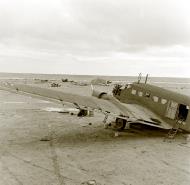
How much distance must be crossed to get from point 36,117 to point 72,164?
48.3 feet

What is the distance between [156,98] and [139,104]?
1.53 m

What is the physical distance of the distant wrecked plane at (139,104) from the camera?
62.3 feet

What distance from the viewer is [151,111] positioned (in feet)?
74.4

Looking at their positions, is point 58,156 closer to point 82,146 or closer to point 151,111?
point 82,146

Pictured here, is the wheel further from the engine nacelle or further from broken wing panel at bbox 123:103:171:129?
the engine nacelle

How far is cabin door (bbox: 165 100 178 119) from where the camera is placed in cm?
2122

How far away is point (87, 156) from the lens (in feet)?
54.0

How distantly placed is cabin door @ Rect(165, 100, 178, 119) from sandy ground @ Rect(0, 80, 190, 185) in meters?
1.50

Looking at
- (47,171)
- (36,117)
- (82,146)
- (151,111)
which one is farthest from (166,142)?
(36,117)

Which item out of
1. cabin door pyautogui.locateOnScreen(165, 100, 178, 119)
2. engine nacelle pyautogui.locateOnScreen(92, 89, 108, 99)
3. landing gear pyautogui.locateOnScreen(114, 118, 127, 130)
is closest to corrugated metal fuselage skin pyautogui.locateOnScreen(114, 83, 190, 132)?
cabin door pyautogui.locateOnScreen(165, 100, 178, 119)

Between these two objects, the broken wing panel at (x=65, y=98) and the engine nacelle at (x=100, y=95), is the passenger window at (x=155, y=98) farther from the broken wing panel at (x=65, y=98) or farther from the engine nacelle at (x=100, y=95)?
the engine nacelle at (x=100, y=95)

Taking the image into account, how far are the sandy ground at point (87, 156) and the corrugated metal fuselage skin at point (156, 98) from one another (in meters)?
1.44

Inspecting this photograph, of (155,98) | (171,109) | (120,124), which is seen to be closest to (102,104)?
(120,124)

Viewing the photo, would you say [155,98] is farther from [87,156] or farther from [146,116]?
[87,156]
